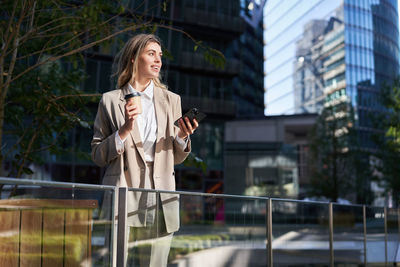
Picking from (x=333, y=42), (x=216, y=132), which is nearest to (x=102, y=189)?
(x=216, y=132)

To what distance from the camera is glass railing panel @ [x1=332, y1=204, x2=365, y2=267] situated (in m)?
6.82

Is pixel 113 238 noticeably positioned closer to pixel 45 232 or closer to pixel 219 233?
pixel 45 232

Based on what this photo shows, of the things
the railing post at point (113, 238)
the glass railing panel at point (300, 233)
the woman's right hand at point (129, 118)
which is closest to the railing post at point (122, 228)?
the railing post at point (113, 238)

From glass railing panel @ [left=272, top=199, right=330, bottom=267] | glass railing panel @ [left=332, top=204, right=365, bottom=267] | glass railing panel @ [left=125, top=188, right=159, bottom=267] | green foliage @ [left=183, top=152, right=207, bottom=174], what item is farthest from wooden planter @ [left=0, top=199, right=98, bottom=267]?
glass railing panel @ [left=332, top=204, right=365, bottom=267]

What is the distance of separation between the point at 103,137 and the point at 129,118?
351 mm

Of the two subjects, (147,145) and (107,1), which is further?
(107,1)

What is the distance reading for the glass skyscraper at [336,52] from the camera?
54750 mm

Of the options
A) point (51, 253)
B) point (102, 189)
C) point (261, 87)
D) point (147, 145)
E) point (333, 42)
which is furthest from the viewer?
point (261, 87)

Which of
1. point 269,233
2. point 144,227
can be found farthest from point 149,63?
point 269,233

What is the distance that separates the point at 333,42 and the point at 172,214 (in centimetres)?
5521

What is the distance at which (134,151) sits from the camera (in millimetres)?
2768

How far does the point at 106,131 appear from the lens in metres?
2.89

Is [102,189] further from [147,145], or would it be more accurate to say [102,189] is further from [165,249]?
[165,249]

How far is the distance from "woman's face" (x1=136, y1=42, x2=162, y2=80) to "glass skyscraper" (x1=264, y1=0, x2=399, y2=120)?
49567 mm
